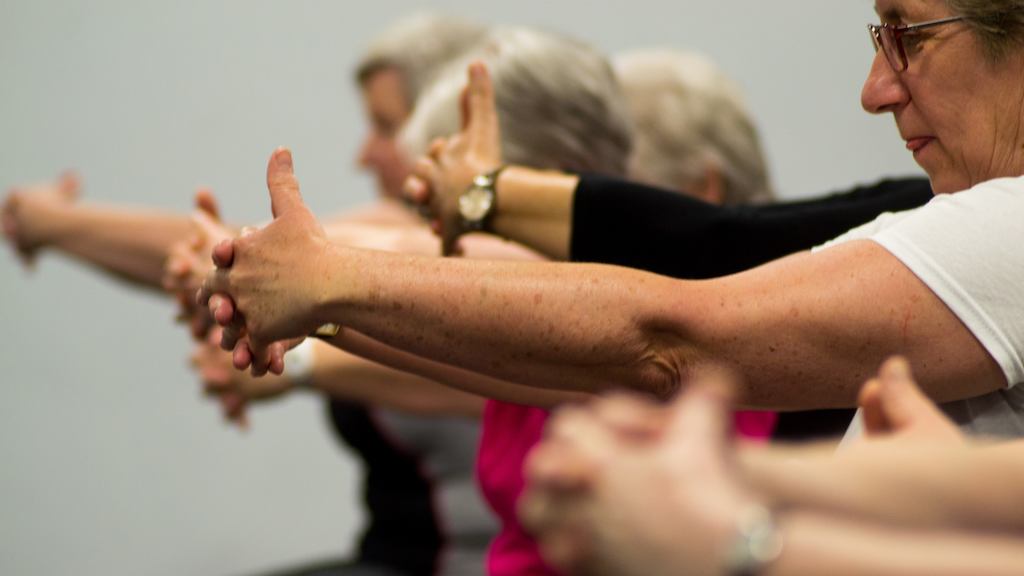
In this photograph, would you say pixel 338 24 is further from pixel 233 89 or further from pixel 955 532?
pixel 955 532

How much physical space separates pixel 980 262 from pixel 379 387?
883 mm

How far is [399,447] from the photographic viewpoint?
1.72 metres

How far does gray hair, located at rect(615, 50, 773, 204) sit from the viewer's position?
1686 mm

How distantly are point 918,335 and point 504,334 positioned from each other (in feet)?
0.79

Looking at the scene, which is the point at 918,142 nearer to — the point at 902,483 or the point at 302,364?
the point at 902,483

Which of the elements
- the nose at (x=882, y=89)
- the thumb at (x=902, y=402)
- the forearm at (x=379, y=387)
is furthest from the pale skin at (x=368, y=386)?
the thumb at (x=902, y=402)

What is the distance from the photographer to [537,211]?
3.86 feet

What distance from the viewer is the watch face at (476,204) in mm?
1193

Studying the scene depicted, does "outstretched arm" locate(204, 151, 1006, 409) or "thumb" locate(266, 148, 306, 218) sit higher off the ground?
"thumb" locate(266, 148, 306, 218)

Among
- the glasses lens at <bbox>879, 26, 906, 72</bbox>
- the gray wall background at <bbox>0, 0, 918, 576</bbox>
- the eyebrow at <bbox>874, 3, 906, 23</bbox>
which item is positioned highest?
the eyebrow at <bbox>874, 3, 906, 23</bbox>

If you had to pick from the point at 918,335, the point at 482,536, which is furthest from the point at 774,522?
the point at 482,536

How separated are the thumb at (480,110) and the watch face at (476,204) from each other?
8 cm

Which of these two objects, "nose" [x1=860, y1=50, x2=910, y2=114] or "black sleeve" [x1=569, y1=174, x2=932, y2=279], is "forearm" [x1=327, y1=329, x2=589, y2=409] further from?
"nose" [x1=860, y1=50, x2=910, y2=114]

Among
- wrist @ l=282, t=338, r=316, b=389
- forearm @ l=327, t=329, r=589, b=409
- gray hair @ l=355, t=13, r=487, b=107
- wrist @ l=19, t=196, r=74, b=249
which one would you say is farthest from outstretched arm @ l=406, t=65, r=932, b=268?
wrist @ l=19, t=196, r=74, b=249
